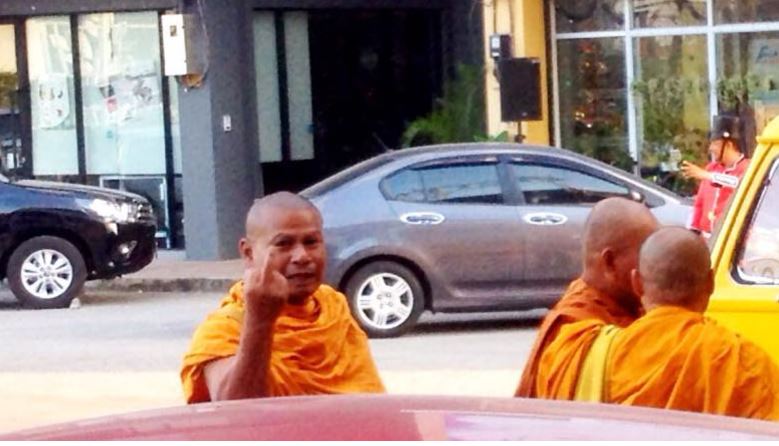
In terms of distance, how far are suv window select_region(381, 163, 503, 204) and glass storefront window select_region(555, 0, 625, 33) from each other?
27.2 ft

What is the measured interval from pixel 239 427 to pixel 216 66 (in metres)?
19.8

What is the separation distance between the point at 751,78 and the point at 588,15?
2.31 meters

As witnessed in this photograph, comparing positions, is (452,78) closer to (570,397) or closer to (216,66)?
(216,66)

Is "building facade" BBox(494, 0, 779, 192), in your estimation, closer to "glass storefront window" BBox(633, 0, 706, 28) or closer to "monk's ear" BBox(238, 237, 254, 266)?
"glass storefront window" BBox(633, 0, 706, 28)

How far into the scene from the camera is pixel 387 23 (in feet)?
81.7

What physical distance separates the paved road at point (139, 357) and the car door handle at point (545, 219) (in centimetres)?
92

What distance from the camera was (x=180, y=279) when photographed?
2067 centimetres

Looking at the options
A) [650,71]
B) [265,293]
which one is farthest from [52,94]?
[265,293]

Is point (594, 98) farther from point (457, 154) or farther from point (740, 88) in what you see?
point (457, 154)

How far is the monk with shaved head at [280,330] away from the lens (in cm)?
428

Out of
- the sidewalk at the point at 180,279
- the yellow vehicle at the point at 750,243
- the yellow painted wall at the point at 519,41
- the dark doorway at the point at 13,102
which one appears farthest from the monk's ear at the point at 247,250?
the dark doorway at the point at 13,102

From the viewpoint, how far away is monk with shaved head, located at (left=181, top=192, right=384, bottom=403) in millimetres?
4281

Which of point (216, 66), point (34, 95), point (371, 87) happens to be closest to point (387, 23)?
point (371, 87)

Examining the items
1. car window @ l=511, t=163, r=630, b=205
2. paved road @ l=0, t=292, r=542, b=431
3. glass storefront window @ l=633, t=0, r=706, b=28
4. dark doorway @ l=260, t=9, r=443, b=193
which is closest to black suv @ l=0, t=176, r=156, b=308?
paved road @ l=0, t=292, r=542, b=431
